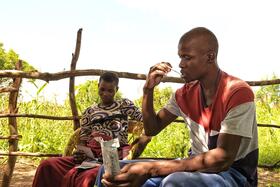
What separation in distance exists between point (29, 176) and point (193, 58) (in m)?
4.46

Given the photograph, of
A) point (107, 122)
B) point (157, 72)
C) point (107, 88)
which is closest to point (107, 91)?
point (107, 88)

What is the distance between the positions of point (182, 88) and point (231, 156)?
652 millimetres

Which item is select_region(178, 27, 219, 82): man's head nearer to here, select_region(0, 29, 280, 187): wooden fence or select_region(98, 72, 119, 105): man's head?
select_region(98, 72, 119, 105): man's head

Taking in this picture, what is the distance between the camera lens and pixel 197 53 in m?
2.19

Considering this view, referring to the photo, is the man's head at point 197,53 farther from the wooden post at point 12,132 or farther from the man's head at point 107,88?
the wooden post at point 12,132

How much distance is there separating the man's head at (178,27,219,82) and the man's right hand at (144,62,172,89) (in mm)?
130

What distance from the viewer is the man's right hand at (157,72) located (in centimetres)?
235

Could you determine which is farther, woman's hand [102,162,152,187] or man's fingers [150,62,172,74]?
man's fingers [150,62,172,74]

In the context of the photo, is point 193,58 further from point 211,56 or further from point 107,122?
point 107,122

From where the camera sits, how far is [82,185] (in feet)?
8.98

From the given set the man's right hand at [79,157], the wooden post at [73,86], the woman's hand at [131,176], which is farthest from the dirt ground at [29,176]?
the woman's hand at [131,176]

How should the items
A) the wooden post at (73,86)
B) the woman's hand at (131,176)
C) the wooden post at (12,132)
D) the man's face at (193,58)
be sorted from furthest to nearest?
the wooden post at (12,132)
the wooden post at (73,86)
the man's face at (193,58)
the woman's hand at (131,176)

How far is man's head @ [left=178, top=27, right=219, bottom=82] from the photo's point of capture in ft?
7.20

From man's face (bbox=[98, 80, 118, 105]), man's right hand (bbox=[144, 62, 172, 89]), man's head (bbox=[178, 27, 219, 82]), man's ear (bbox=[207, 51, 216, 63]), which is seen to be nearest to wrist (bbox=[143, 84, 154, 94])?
man's right hand (bbox=[144, 62, 172, 89])
